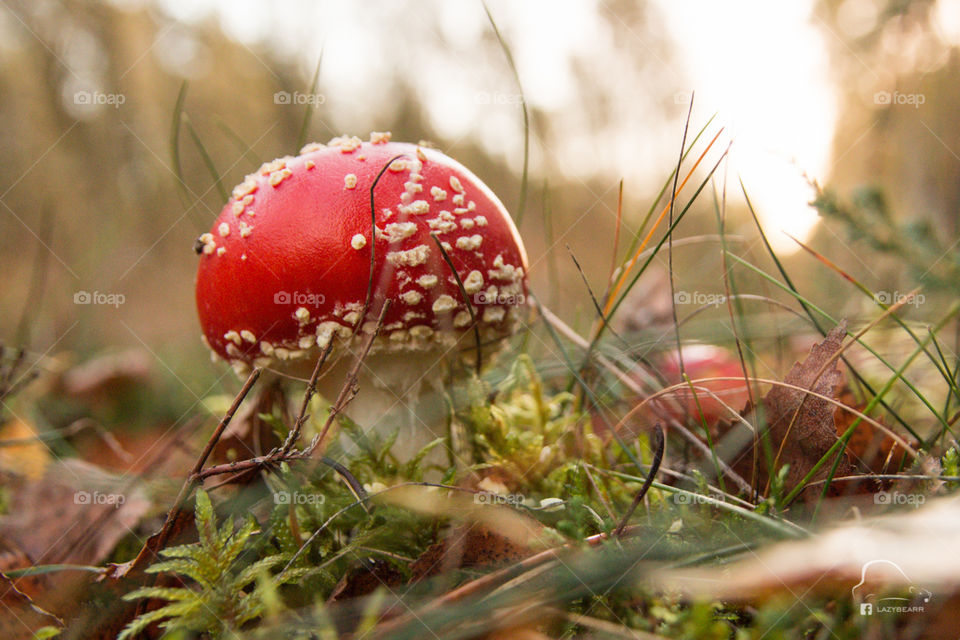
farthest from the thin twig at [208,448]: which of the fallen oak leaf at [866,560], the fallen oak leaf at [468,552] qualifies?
the fallen oak leaf at [866,560]

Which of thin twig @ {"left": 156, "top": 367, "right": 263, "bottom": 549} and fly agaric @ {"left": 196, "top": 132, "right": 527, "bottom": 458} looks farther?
fly agaric @ {"left": 196, "top": 132, "right": 527, "bottom": 458}

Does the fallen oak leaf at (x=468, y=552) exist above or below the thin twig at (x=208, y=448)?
below

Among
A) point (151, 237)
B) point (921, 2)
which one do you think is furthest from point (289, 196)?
point (151, 237)

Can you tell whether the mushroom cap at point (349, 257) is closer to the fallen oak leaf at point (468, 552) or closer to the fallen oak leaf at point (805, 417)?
the fallen oak leaf at point (468, 552)

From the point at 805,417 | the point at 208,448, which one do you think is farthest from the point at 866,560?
the point at 208,448

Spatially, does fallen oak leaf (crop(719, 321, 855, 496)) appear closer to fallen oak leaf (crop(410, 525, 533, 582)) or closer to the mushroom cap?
fallen oak leaf (crop(410, 525, 533, 582))

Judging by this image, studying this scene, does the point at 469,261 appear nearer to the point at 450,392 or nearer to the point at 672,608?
the point at 450,392

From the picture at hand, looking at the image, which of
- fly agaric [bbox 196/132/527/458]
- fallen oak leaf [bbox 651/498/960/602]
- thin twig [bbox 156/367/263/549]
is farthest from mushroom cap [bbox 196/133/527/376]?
fallen oak leaf [bbox 651/498/960/602]

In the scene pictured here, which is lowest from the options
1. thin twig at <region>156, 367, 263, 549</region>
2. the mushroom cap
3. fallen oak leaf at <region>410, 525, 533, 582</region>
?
fallen oak leaf at <region>410, 525, 533, 582</region>
